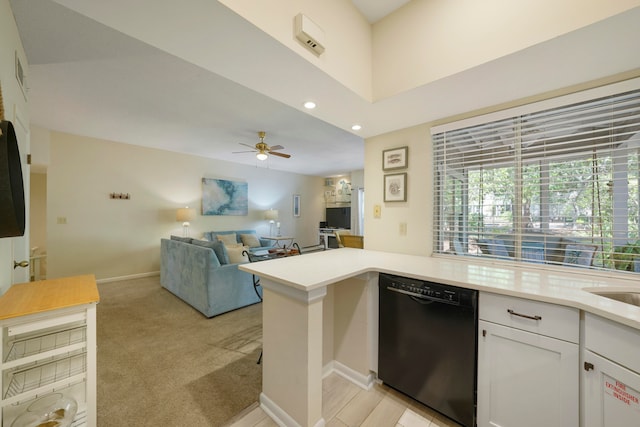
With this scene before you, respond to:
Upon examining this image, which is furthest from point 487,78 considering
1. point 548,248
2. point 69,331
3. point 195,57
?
point 69,331

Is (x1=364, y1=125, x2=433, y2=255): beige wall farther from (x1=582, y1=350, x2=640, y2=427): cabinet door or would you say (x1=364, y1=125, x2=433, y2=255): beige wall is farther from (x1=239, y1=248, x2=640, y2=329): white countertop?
(x1=582, y1=350, x2=640, y2=427): cabinet door

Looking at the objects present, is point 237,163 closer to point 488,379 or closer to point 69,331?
point 69,331

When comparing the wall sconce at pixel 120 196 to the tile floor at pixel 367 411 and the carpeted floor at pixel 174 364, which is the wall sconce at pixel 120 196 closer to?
the carpeted floor at pixel 174 364

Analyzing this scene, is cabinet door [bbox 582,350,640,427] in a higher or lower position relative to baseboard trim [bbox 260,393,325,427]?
higher

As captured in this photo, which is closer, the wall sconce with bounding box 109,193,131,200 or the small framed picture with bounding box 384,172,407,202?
the small framed picture with bounding box 384,172,407,202

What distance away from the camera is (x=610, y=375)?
38.6 inches

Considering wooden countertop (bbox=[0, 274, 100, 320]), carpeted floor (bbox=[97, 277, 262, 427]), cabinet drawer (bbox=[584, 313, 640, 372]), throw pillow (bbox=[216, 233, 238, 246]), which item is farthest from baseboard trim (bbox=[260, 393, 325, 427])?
throw pillow (bbox=[216, 233, 238, 246])

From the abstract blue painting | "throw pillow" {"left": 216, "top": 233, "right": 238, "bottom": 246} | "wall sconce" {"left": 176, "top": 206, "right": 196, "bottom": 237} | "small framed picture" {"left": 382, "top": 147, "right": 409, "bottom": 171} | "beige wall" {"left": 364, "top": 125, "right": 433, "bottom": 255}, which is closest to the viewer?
"beige wall" {"left": 364, "top": 125, "right": 433, "bottom": 255}

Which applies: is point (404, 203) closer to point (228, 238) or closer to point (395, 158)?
point (395, 158)

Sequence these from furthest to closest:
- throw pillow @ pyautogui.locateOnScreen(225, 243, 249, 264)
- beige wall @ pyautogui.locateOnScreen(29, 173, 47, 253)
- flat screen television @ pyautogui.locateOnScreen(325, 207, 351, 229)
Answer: flat screen television @ pyautogui.locateOnScreen(325, 207, 351, 229)
beige wall @ pyautogui.locateOnScreen(29, 173, 47, 253)
throw pillow @ pyautogui.locateOnScreen(225, 243, 249, 264)

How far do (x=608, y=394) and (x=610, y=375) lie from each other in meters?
0.09

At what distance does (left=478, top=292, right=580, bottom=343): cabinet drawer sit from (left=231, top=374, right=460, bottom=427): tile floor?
77 centimetres

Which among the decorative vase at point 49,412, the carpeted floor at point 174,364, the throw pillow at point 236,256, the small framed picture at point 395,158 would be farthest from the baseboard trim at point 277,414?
the throw pillow at point 236,256

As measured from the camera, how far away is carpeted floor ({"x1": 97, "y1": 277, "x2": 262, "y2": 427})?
1568mm
